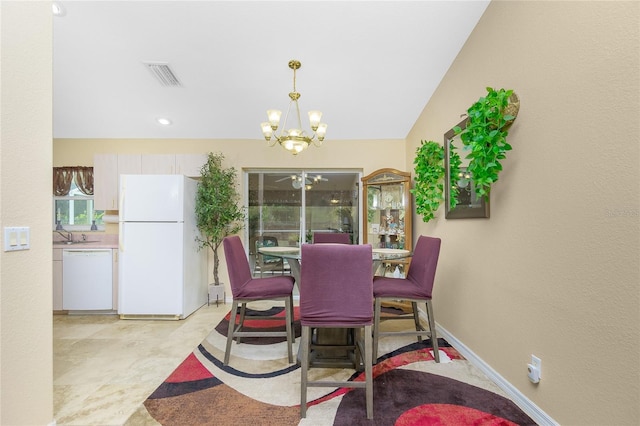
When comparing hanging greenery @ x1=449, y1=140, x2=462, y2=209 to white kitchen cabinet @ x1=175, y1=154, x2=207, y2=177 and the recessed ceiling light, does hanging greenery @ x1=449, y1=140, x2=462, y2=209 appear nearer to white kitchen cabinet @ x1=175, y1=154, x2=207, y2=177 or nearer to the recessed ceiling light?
white kitchen cabinet @ x1=175, y1=154, x2=207, y2=177

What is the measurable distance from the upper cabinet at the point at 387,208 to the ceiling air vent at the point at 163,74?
2680 mm

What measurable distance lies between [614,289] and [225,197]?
3762 millimetres

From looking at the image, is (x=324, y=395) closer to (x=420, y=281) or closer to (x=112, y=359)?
(x=420, y=281)

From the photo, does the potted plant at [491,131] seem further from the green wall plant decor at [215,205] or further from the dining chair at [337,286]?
the green wall plant decor at [215,205]

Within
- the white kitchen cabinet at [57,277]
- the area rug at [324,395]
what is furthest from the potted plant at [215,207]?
the area rug at [324,395]

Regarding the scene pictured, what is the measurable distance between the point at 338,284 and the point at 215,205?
260 cm

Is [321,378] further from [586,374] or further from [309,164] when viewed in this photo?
[309,164]

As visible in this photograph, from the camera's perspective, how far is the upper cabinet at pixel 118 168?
3916mm

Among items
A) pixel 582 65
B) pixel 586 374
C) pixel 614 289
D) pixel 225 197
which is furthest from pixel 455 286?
pixel 225 197

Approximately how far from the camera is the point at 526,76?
1775mm

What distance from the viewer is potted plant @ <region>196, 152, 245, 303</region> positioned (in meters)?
3.86

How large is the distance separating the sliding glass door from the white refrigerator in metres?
1.21

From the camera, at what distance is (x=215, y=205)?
3830 millimetres

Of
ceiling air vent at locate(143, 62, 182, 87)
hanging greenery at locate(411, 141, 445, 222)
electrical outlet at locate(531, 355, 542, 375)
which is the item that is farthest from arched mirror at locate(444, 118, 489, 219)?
ceiling air vent at locate(143, 62, 182, 87)
